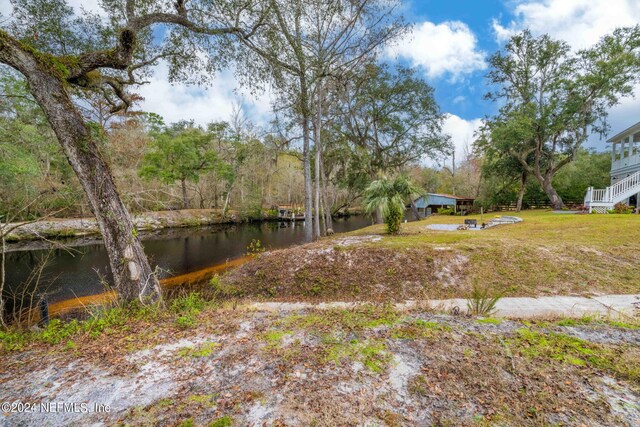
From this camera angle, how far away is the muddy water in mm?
8562

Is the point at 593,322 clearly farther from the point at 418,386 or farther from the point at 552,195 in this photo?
the point at 552,195

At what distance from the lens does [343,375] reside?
2.11m

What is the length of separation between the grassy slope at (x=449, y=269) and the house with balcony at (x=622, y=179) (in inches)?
355

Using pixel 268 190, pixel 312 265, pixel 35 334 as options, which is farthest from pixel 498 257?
pixel 268 190

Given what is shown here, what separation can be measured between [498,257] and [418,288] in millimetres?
2675

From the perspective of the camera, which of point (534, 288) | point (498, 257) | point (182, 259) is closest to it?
point (534, 288)

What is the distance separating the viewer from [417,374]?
2107mm

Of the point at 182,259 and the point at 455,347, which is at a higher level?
the point at 455,347

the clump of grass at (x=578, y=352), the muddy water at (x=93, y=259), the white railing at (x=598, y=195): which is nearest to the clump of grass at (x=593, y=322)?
the clump of grass at (x=578, y=352)

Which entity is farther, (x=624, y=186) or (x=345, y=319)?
(x=624, y=186)

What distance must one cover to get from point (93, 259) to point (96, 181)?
10.7 metres

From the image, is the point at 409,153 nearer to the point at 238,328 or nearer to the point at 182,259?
the point at 182,259

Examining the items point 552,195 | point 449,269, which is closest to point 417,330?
point 449,269

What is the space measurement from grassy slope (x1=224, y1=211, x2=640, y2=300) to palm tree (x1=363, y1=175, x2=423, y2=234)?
6.76 feet
